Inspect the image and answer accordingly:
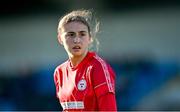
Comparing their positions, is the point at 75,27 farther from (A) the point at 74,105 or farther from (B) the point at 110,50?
(B) the point at 110,50

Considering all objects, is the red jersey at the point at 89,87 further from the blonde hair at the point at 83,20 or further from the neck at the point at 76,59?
the blonde hair at the point at 83,20

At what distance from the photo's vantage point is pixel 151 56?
9.41 metres

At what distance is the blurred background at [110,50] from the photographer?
28.4ft

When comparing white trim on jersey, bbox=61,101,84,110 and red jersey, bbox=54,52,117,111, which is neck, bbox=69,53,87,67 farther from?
white trim on jersey, bbox=61,101,84,110

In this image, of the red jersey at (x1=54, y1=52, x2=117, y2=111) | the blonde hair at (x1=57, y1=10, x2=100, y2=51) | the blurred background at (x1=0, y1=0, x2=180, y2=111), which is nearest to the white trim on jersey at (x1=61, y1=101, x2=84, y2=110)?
the red jersey at (x1=54, y1=52, x2=117, y2=111)

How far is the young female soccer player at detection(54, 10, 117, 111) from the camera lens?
3422 millimetres

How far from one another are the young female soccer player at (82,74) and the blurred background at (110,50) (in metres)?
4.58

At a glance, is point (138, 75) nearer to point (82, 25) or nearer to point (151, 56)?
point (151, 56)

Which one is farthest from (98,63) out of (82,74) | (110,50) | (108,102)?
(110,50)

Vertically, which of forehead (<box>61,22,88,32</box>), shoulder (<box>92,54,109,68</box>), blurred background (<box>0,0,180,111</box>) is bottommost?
blurred background (<box>0,0,180,111</box>)

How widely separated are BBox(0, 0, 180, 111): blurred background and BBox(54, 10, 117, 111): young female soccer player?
4578mm

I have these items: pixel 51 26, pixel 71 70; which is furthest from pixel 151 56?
pixel 71 70

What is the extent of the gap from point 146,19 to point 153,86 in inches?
60.6

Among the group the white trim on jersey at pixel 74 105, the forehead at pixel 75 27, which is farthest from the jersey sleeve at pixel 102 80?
the forehead at pixel 75 27
